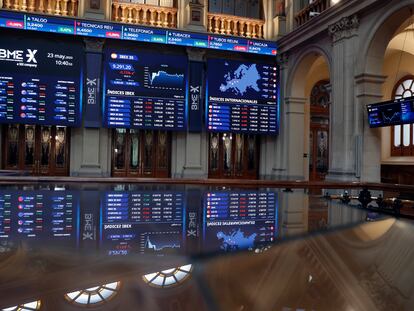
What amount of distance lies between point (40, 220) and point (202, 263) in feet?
5.62

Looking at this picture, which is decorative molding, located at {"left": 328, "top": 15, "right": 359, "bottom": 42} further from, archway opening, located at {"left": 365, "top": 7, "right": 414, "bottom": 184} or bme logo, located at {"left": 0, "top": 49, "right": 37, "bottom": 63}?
bme logo, located at {"left": 0, "top": 49, "right": 37, "bottom": 63}

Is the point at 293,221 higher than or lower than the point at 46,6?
lower

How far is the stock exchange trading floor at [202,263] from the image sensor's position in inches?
48.0

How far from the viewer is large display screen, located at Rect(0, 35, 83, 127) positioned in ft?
31.6

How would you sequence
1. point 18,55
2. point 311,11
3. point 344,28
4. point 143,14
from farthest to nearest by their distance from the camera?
point 143,14 → point 311,11 → point 18,55 → point 344,28

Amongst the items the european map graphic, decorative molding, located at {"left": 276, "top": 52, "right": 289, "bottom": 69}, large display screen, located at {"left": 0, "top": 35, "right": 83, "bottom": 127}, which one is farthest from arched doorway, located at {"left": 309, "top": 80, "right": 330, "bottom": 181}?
large display screen, located at {"left": 0, "top": 35, "right": 83, "bottom": 127}

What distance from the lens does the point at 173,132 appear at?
11266 mm

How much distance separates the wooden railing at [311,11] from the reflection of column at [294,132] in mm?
2282

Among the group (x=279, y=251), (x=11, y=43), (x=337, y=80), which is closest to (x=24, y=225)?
(x=279, y=251)

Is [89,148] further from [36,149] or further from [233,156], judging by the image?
[233,156]

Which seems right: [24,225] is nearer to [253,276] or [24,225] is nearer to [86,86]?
[253,276]

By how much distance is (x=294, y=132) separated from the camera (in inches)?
447

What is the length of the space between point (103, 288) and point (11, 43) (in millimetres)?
10214

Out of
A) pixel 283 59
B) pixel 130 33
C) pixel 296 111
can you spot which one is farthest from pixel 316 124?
pixel 130 33
